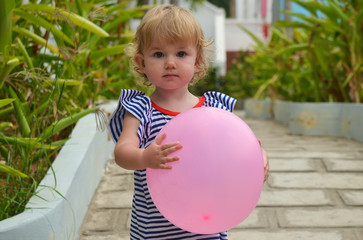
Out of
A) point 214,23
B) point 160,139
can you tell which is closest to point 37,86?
point 160,139

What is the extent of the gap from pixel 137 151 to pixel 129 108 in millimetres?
184

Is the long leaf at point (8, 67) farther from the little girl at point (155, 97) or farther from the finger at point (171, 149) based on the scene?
the finger at point (171, 149)

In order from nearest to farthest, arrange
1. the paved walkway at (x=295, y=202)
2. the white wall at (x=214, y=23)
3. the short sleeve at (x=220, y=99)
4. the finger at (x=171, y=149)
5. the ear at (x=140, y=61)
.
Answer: the finger at (x=171, y=149) < the ear at (x=140, y=61) < the short sleeve at (x=220, y=99) < the paved walkway at (x=295, y=202) < the white wall at (x=214, y=23)

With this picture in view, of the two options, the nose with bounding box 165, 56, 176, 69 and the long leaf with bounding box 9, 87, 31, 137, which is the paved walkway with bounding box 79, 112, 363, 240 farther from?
the nose with bounding box 165, 56, 176, 69

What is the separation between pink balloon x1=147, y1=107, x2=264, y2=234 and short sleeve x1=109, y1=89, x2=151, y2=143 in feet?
0.55

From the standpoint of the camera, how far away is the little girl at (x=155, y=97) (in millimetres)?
1563

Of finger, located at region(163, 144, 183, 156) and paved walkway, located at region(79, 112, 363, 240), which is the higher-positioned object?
finger, located at region(163, 144, 183, 156)

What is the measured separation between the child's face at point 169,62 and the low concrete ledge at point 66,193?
2.23ft

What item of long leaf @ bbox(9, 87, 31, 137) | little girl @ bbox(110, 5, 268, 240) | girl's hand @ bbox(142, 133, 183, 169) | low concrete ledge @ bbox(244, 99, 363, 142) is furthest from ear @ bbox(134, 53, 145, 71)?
low concrete ledge @ bbox(244, 99, 363, 142)

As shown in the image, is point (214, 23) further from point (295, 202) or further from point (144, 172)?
point (144, 172)

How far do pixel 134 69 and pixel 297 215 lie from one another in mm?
1343

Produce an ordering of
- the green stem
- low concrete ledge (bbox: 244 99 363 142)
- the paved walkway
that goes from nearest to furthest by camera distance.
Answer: the green stem → the paved walkway → low concrete ledge (bbox: 244 99 363 142)

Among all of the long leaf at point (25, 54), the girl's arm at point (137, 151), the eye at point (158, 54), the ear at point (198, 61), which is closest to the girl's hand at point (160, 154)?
the girl's arm at point (137, 151)

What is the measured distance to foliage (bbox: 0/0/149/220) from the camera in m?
2.04
